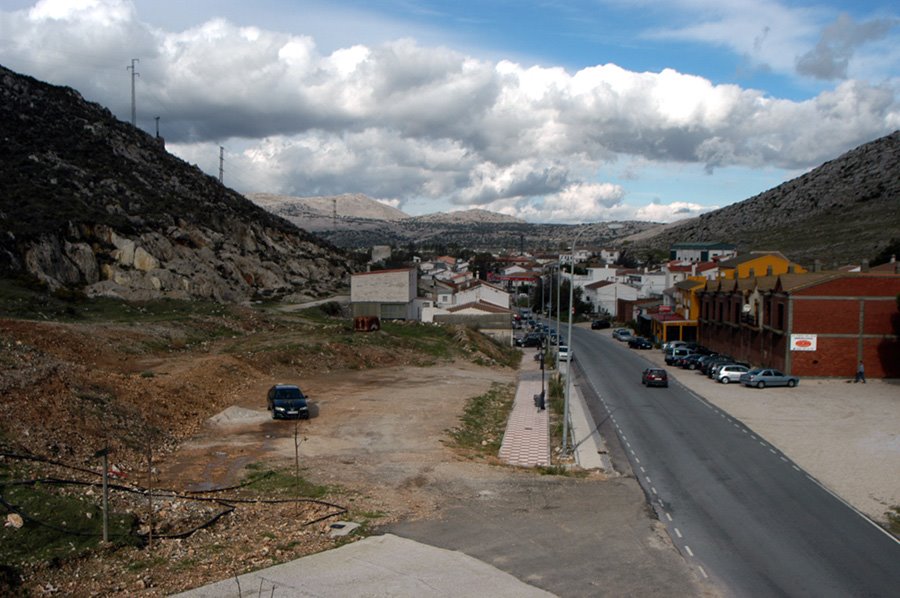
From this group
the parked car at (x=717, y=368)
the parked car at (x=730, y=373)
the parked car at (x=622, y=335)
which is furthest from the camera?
the parked car at (x=622, y=335)

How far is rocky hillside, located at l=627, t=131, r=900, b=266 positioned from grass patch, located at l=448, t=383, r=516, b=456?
254 ft

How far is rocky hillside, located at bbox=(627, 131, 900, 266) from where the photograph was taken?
383 feet

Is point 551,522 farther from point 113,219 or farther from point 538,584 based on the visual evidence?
point 113,219

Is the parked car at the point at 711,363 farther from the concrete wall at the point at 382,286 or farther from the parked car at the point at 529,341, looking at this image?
the concrete wall at the point at 382,286

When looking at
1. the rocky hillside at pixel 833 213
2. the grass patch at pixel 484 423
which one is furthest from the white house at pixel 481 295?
the grass patch at pixel 484 423

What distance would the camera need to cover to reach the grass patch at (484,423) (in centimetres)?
2798

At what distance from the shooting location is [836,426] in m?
32.9

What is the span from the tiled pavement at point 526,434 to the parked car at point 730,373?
11616 mm

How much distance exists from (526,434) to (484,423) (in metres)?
2.25

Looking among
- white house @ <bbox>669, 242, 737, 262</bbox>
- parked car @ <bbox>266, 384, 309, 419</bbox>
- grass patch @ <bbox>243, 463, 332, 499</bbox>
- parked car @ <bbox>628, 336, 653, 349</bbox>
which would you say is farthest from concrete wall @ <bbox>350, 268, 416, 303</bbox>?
white house @ <bbox>669, 242, 737, 262</bbox>

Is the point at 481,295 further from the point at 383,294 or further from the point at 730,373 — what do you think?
the point at 730,373

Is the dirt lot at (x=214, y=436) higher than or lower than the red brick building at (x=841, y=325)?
lower

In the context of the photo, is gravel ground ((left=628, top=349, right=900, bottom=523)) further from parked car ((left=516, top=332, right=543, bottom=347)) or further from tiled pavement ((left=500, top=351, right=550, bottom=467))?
parked car ((left=516, top=332, right=543, bottom=347))

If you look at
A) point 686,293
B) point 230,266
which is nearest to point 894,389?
point 686,293
